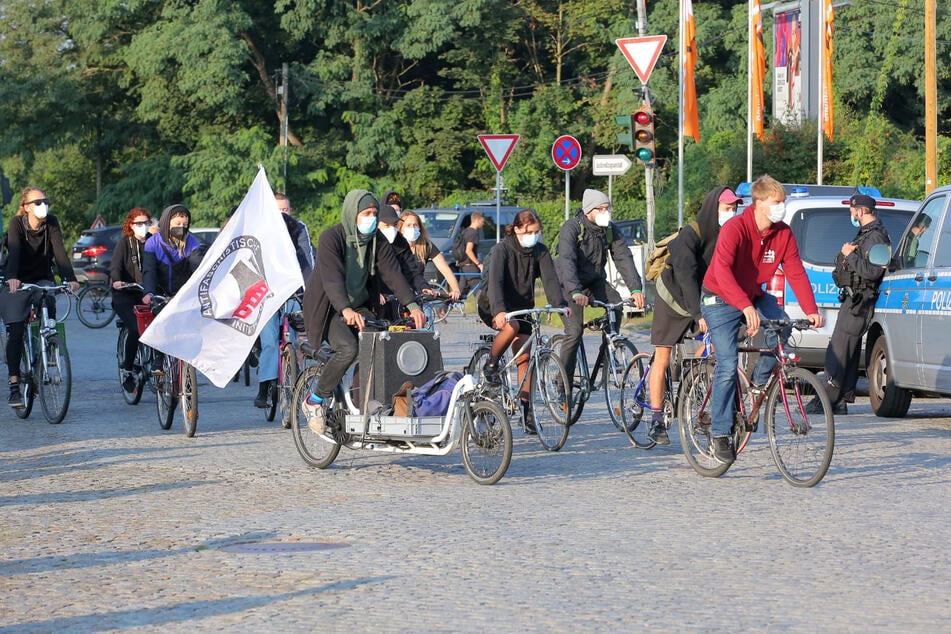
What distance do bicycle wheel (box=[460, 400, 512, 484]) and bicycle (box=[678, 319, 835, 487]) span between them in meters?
1.33

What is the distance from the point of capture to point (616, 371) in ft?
40.1

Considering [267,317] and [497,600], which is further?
[267,317]

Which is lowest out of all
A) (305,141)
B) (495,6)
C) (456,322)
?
(456,322)

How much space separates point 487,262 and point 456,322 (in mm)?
16396

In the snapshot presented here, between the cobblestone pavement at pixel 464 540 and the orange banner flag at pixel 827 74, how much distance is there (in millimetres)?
24306

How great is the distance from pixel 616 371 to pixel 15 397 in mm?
5212

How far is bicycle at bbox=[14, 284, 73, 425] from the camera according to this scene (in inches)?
527

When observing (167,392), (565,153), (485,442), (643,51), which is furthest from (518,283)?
(565,153)

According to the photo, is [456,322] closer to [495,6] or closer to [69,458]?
[69,458]

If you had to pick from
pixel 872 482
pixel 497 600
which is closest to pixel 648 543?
pixel 497 600

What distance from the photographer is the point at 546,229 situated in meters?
54.7

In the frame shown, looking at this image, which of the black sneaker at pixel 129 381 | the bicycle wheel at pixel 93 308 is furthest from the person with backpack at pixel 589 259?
the bicycle wheel at pixel 93 308

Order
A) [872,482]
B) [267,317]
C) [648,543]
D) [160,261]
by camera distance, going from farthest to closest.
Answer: [160,261], [267,317], [872,482], [648,543]

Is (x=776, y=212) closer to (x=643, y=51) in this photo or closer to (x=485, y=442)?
(x=485, y=442)
